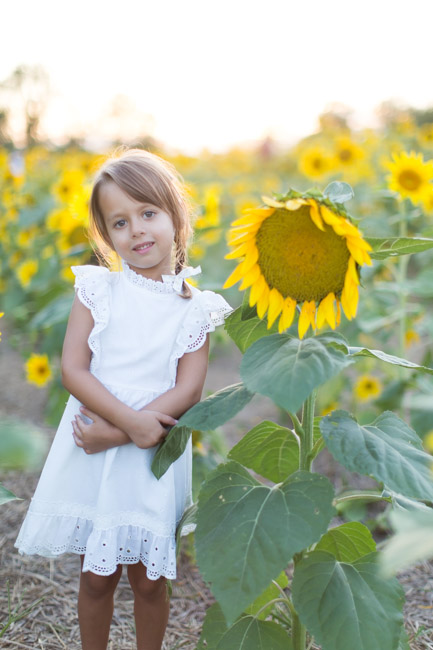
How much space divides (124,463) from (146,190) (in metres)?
0.61

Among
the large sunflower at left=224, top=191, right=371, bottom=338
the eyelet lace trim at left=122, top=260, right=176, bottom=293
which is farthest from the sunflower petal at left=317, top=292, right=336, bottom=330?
the eyelet lace trim at left=122, top=260, right=176, bottom=293

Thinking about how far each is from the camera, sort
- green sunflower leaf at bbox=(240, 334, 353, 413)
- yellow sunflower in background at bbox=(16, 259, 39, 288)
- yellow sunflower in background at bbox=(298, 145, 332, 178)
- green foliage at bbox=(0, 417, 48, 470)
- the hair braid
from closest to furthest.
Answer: green foliage at bbox=(0, 417, 48, 470) < green sunflower leaf at bbox=(240, 334, 353, 413) < the hair braid < yellow sunflower in background at bbox=(16, 259, 39, 288) < yellow sunflower in background at bbox=(298, 145, 332, 178)

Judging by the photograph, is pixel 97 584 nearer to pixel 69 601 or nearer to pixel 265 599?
pixel 265 599

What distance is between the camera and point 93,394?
1.39m

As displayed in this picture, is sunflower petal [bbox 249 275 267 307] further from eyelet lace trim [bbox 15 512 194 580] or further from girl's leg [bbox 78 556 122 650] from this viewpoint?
girl's leg [bbox 78 556 122 650]

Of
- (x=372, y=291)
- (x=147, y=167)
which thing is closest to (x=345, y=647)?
(x=147, y=167)

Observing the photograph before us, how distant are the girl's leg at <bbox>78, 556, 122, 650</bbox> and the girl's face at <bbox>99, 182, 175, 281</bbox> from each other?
0.71 meters

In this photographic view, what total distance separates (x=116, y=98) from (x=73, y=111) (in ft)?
2.12

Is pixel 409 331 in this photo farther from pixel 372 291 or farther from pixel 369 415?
pixel 369 415

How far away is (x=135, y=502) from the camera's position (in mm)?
1374

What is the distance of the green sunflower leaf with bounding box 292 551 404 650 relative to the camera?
1.06 m

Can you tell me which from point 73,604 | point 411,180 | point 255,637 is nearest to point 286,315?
point 255,637

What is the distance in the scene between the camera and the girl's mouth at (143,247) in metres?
1.47

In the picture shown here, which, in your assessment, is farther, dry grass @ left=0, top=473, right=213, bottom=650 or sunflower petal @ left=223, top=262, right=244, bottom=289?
dry grass @ left=0, top=473, right=213, bottom=650
